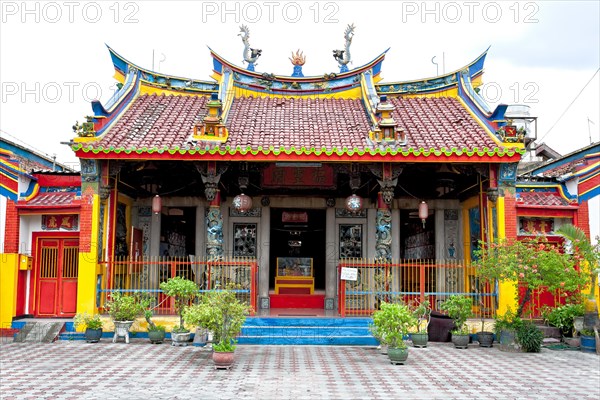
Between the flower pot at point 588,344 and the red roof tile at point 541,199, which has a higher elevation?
the red roof tile at point 541,199

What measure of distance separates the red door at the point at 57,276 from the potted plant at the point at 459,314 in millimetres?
7819

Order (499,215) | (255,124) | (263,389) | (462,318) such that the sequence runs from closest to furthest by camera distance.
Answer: (263,389) → (462,318) → (499,215) → (255,124)

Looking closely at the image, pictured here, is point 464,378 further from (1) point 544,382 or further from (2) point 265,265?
(2) point 265,265

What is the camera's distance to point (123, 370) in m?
8.31

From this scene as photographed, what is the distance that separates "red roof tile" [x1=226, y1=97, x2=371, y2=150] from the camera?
12.0 meters

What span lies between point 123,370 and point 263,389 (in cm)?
235

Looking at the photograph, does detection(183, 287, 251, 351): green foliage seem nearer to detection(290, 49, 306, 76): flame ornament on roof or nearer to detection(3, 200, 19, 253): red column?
detection(3, 200, 19, 253): red column

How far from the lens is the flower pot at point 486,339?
429 inches

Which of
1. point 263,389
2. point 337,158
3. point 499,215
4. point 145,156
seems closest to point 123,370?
point 263,389

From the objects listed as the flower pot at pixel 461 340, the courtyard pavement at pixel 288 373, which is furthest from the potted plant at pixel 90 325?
the flower pot at pixel 461 340

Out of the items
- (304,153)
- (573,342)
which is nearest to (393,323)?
(304,153)

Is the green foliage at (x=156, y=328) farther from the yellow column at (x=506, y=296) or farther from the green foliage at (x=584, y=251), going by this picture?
the green foliage at (x=584, y=251)

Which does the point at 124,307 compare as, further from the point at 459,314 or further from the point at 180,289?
the point at 459,314

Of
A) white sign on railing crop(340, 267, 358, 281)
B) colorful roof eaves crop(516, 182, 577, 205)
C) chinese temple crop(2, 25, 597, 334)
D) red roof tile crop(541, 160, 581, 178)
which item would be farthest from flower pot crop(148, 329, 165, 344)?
red roof tile crop(541, 160, 581, 178)
